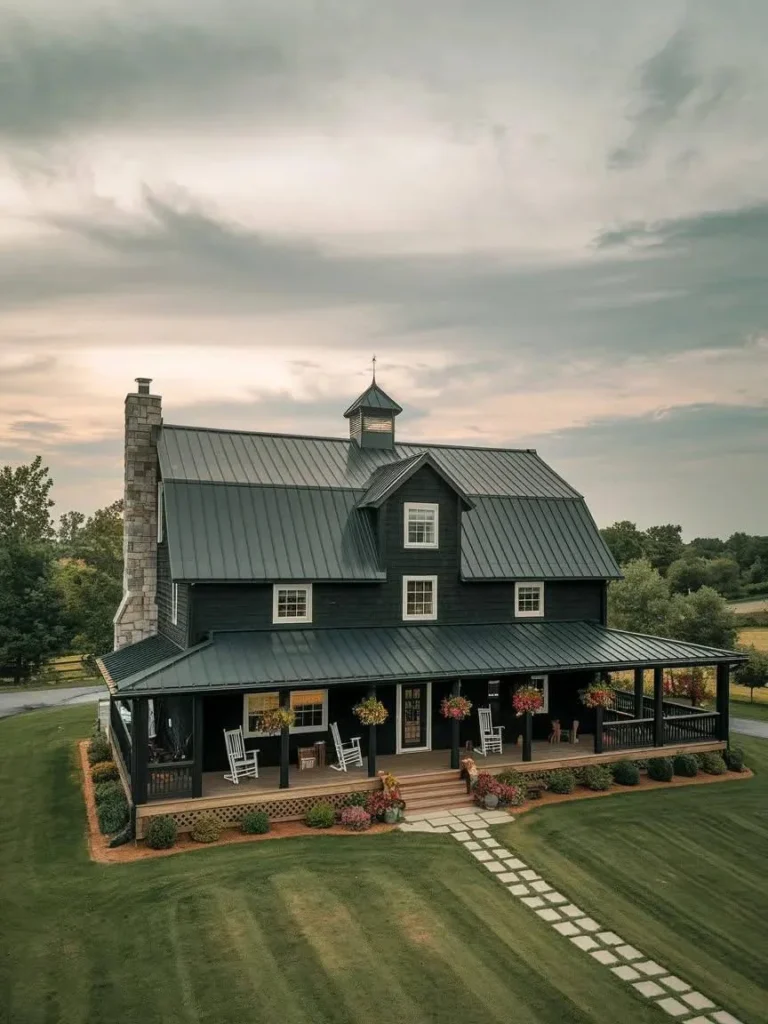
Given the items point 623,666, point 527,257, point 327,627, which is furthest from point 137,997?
point 527,257

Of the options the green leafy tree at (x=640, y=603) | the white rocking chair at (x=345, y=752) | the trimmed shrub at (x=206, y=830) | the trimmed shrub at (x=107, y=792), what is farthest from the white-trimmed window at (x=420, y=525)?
the green leafy tree at (x=640, y=603)

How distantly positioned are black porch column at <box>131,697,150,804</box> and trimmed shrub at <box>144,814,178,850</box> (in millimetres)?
770

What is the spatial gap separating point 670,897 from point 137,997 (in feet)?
33.5

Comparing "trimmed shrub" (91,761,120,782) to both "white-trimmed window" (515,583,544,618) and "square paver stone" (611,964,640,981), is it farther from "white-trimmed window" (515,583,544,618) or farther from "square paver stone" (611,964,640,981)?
"square paver stone" (611,964,640,981)

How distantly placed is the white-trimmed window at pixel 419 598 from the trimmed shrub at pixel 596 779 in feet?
21.4

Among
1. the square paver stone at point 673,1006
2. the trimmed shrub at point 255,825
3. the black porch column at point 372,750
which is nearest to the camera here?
the square paver stone at point 673,1006

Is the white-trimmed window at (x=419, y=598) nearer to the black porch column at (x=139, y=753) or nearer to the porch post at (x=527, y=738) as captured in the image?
the porch post at (x=527, y=738)

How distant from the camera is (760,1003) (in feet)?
36.6

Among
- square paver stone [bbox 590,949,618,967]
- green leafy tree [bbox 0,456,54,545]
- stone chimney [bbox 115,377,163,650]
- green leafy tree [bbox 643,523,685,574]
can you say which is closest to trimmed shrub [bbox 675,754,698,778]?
square paver stone [bbox 590,949,618,967]

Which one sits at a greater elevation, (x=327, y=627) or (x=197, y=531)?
(x=197, y=531)

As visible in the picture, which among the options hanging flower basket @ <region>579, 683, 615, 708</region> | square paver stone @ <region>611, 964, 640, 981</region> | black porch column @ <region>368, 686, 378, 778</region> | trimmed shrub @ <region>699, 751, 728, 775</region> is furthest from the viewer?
trimmed shrub @ <region>699, 751, 728, 775</region>

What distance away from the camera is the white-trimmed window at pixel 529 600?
2534 centimetres

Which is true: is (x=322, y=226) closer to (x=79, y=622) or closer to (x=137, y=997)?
(x=137, y=997)

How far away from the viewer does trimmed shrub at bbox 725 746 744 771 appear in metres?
23.5
